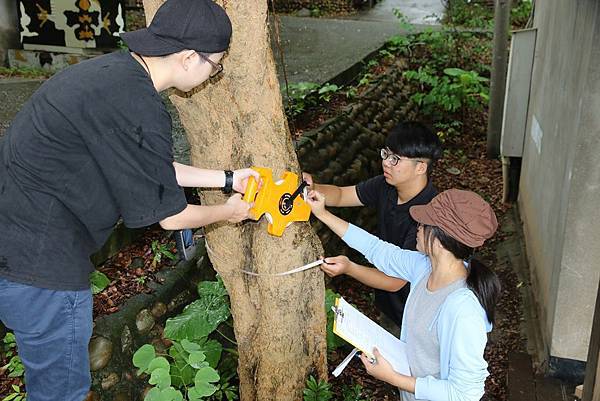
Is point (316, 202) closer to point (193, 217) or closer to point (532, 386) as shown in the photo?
point (193, 217)

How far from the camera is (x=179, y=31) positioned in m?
2.22

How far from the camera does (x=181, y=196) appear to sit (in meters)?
2.35

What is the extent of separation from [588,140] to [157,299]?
292 cm

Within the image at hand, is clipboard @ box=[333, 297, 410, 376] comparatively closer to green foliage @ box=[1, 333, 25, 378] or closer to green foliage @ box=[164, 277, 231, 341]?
green foliage @ box=[164, 277, 231, 341]

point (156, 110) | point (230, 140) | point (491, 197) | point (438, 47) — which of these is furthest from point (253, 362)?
point (438, 47)

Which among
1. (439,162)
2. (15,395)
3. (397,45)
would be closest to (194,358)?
(15,395)

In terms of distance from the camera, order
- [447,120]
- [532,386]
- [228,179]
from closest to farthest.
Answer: [228,179] → [532,386] → [447,120]

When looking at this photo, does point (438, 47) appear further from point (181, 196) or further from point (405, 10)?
point (181, 196)

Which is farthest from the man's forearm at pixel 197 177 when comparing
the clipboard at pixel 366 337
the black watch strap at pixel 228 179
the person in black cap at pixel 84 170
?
the clipboard at pixel 366 337

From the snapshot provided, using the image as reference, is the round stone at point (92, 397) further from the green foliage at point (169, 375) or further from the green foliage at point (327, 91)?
the green foliage at point (327, 91)

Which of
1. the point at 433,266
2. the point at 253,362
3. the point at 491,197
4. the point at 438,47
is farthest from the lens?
the point at 438,47

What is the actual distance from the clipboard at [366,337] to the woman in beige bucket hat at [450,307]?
0.05 metres

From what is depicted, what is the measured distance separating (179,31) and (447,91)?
28.3 ft

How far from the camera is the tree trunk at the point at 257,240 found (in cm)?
284
